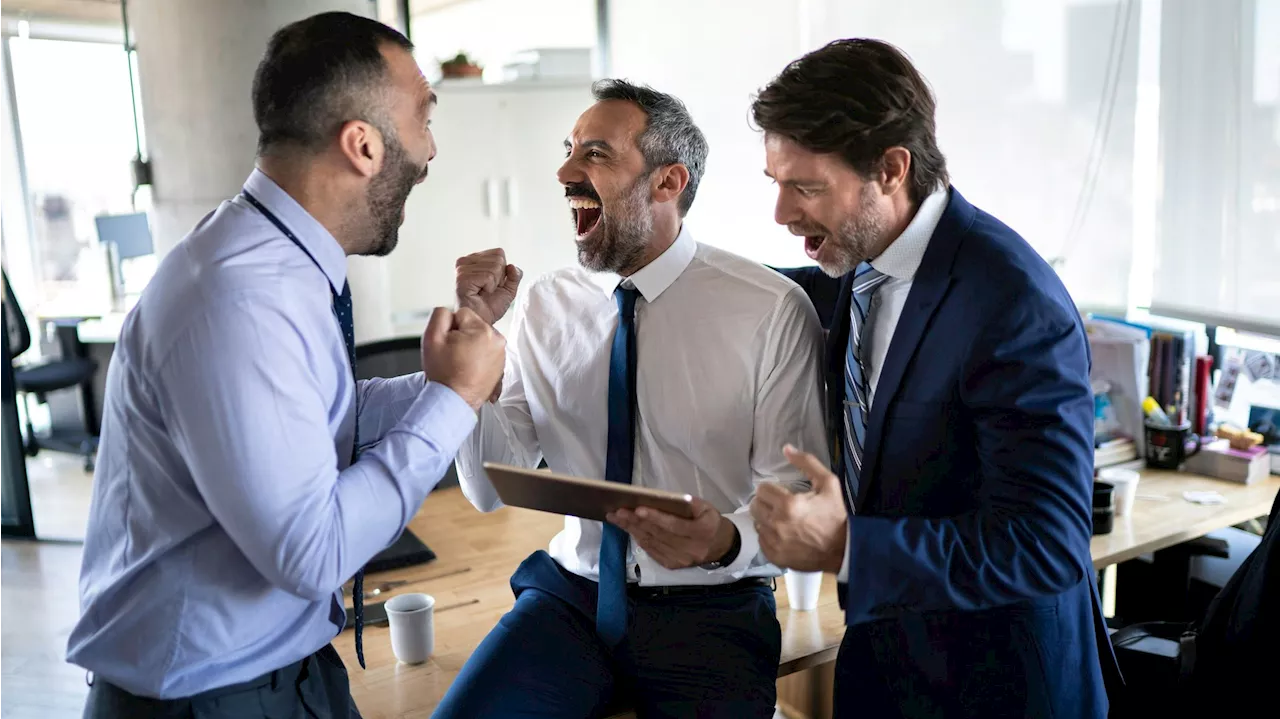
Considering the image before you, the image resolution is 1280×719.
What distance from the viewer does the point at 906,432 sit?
1.51 metres

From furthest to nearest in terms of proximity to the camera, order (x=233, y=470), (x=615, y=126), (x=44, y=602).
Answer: (x=44, y=602)
(x=615, y=126)
(x=233, y=470)

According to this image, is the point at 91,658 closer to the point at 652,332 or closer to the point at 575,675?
the point at 575,675

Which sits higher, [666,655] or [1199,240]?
[1199,240]

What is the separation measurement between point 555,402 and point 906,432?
0.80 meters

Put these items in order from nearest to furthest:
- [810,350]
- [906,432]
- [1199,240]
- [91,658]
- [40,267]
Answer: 1. [91,658]
2. [906,432]
3. [810,350]
4. [1199,240]
5. [40,267]

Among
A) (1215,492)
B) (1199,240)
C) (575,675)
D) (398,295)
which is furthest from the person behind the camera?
(398,295)

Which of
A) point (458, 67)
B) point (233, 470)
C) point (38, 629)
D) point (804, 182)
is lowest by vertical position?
point (38, 629)

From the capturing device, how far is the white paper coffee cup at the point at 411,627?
1770 millimetres

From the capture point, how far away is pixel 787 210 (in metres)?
1.68

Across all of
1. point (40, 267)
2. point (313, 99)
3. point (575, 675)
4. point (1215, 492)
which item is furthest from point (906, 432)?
point (40, 267)

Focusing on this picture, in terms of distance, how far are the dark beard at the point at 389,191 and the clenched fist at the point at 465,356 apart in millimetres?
165

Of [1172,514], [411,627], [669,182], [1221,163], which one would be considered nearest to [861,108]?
[669,182]

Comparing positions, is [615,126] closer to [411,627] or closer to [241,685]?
[411,627]

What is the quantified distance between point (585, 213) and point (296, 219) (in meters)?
0.83
